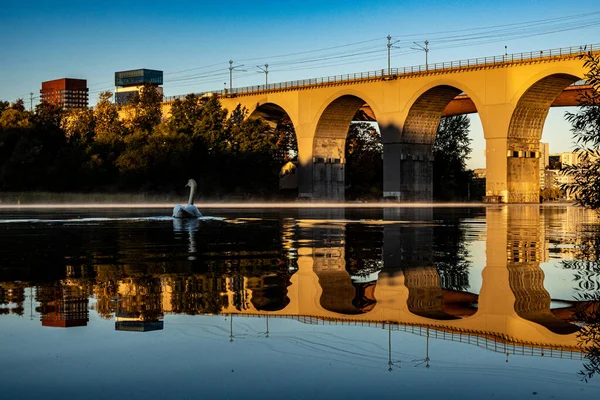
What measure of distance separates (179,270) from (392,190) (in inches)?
2980

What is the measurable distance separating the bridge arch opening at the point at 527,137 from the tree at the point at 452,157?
27.6 metres

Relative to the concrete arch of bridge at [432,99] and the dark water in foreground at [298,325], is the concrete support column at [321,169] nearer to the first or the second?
the concrete arch of bridge at [432,99]

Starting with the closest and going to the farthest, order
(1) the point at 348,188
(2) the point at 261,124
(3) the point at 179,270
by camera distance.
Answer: (3) the point at 179,270
(2) the point at 261,124
(1) the point at 348,188

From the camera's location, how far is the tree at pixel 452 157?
367 feet

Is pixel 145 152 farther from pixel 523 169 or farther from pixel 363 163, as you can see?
pixel 523 169

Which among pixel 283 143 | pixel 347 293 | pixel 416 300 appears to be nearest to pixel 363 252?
pixel 347 293

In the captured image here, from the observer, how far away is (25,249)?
2084 cm

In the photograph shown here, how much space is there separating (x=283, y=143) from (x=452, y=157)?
25422 millimetres

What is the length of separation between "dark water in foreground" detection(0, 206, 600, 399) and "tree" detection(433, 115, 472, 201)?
9370cm

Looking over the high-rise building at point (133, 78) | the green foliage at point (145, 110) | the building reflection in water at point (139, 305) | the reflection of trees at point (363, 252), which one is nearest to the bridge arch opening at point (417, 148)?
the green foliage at point (145, 110)

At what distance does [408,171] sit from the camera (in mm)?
90062

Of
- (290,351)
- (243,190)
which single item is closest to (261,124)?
(243,190)

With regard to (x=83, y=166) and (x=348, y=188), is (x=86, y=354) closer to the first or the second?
(x=83, y=166)

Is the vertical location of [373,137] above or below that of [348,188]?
above
